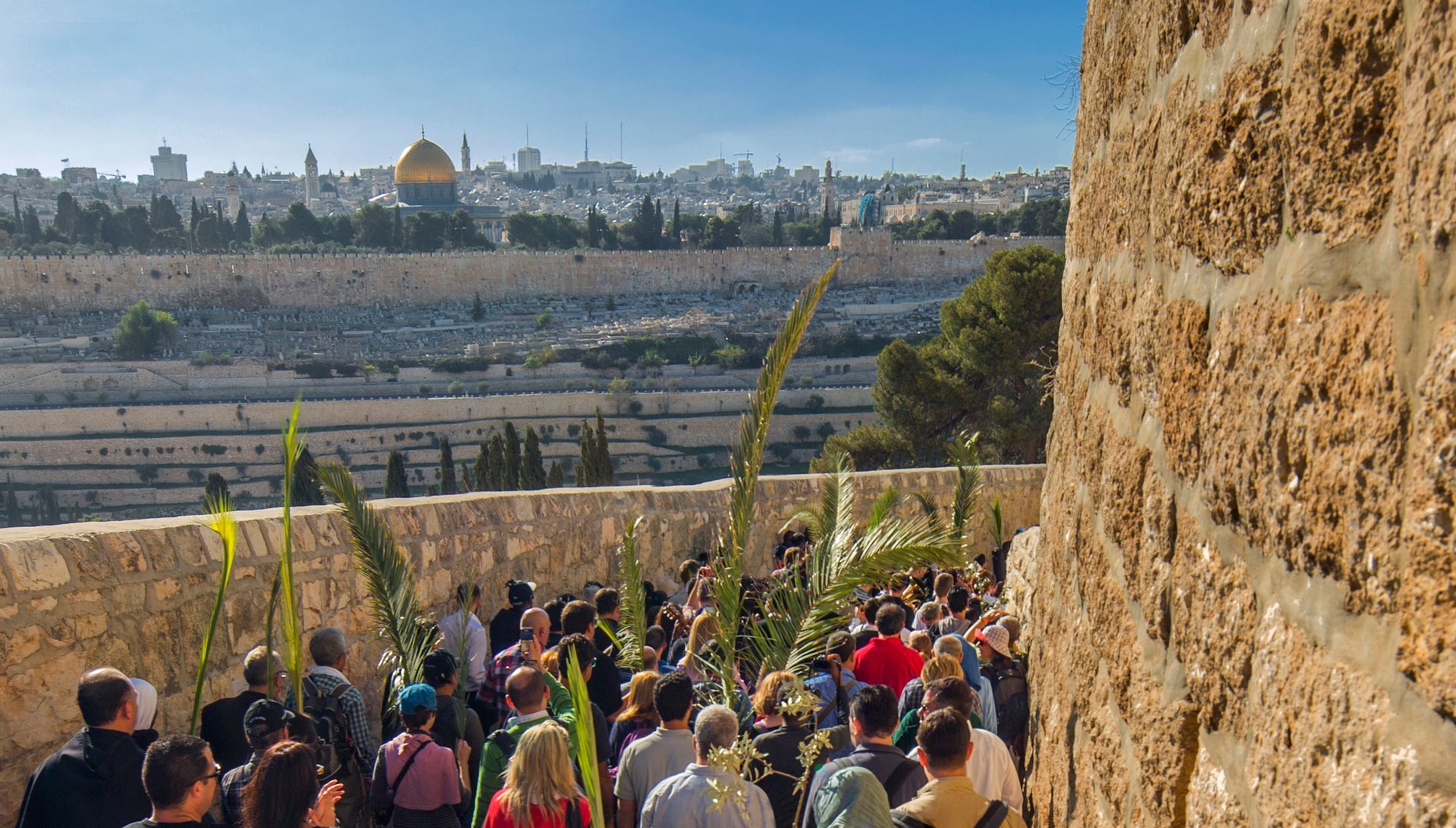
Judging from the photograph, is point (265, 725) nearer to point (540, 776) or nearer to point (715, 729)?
point (540, 776)

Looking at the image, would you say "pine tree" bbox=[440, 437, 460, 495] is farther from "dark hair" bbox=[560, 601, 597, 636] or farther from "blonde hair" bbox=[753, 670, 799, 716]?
"blonde hair" bbox=[753, 670, 799, 716]

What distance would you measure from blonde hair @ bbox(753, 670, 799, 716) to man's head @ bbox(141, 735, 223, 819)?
98cm

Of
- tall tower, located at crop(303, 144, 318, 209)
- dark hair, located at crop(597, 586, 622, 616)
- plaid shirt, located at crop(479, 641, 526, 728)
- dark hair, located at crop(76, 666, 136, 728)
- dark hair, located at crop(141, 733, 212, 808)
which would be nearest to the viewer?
dark hair, located at crop(141, 733, 212, 808)

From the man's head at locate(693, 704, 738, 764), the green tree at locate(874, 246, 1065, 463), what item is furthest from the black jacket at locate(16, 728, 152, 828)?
the green tree at locate(874, 246, 1065, 463)

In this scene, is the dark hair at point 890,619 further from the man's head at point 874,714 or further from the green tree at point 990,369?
the green tree at point 990,369

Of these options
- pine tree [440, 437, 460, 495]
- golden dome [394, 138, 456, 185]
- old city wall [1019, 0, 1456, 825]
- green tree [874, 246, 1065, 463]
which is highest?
golden dome [394, 138, 456, 185]

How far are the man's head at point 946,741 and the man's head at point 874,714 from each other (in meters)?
0.25

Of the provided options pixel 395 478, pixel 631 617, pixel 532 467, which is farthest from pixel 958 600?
pixel 395 478

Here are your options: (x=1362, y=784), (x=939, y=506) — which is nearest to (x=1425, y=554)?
(x=1362, y=784)

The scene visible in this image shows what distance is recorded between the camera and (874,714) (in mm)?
2129

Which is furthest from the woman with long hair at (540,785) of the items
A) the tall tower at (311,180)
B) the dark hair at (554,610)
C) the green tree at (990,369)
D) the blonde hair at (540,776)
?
the tall tower at (311,180)

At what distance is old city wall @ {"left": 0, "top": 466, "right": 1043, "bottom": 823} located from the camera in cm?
245

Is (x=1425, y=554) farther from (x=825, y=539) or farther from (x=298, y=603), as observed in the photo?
(x=298, y=603)

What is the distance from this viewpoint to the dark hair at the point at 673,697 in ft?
7.33
